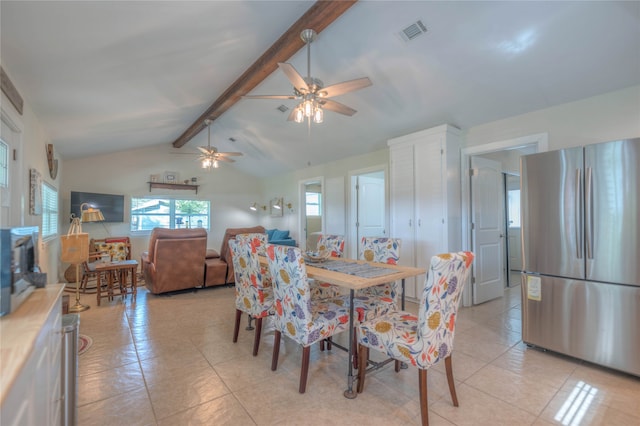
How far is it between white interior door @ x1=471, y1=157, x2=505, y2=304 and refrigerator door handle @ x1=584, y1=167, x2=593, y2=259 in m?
1.62

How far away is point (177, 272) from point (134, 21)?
3.42 meters

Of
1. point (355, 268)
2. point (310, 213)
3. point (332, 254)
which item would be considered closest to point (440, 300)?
point (355, 268)

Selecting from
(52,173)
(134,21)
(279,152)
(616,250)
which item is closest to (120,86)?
(134,21)

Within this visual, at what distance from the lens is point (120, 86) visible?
321 centimetres

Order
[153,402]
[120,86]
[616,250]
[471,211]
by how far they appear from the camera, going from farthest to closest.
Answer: [471,211], [120,86], [616,250], [153,402]

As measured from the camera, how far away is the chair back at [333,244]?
361cm

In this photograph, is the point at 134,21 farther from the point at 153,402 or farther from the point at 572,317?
the point at 572,317

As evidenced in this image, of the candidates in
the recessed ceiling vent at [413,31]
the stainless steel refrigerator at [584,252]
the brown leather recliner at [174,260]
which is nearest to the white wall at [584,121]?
the stainless steel refrigerator at [584,252]

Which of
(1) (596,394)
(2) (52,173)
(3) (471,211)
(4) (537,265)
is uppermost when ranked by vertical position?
(2) (52,173)

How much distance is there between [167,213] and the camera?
7.57m

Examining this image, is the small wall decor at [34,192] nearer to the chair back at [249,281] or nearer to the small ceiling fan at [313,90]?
the chair back at [249,281]

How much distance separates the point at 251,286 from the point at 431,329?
1568 millimetres

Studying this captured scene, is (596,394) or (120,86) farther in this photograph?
(120,86)

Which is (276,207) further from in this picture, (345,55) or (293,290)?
(293,290)
